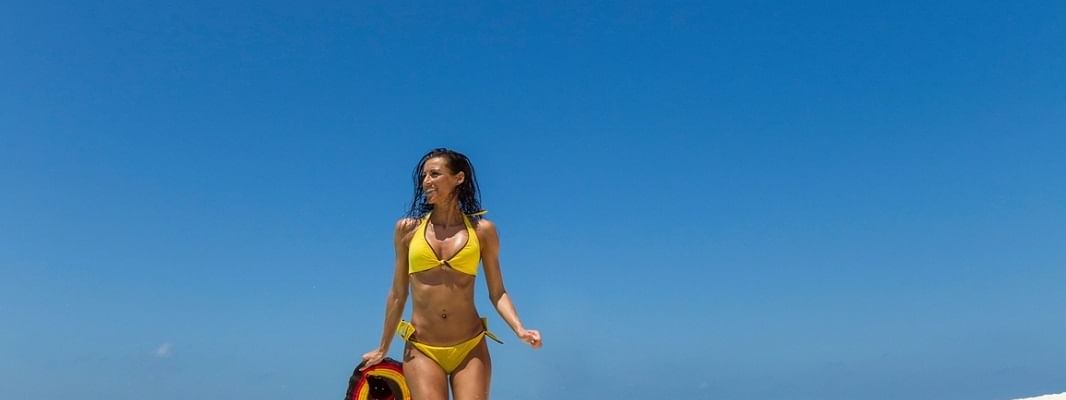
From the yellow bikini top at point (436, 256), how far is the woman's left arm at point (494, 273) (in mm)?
118

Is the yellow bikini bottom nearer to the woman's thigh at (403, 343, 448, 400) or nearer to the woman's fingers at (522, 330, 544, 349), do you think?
the woman's thigh at (403, 343, 448, 400)

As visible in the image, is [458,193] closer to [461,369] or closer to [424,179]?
[424,179]

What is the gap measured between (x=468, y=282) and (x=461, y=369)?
2.31ft

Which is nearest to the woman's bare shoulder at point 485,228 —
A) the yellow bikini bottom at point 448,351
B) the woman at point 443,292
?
the woman at point 443,292

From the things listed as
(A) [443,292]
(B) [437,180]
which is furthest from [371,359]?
(B) [437,180]

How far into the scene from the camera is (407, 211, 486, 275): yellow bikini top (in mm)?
8055

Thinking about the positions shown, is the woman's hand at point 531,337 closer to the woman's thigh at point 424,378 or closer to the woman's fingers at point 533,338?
the woman's fingers at point 533,338

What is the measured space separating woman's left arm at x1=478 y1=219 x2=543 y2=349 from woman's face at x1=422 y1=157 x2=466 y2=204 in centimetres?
39

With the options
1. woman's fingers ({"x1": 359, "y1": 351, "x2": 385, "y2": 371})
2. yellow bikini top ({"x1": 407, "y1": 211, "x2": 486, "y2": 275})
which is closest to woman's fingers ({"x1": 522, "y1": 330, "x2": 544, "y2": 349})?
yellow bikini top ({"x1": 407, "y1": 211, "x2": 486, "y2": 275})

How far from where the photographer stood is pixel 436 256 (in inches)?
318

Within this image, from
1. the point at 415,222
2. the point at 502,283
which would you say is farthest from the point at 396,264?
the point at 502,283

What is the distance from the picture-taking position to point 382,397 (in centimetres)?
827

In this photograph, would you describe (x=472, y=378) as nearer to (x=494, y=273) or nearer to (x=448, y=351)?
(x=448, y=351)

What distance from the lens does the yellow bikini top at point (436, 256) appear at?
8.05 meters
